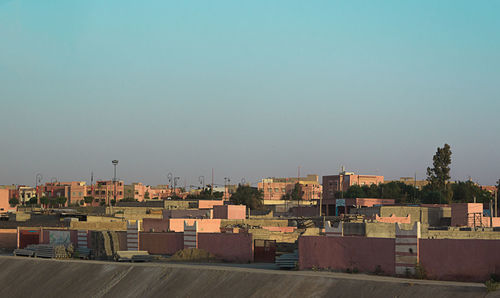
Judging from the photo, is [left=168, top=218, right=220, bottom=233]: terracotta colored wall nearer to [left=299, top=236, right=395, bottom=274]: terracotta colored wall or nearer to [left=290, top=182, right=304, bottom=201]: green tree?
[left=299, top=236, right=395, bottom=274]: terracotta colored wall

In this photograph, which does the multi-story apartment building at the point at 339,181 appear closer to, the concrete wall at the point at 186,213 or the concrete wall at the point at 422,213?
the concrete wall at the point at 422,213

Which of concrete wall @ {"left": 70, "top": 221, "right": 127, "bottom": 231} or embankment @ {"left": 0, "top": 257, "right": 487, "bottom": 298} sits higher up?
concrete wall @ {"left": 70, "top": 221, "right": 127, "bottom": 231}

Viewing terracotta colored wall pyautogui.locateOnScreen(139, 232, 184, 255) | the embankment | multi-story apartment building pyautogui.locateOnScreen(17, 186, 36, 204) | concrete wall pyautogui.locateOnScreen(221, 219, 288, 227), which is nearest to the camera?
the embankment

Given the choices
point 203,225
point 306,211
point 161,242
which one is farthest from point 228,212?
point 306,211

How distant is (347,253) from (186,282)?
785 centimetres

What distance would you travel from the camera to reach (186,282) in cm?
3059

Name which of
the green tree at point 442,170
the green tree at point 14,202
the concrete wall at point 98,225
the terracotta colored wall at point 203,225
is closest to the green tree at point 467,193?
the green tree at point 442,170

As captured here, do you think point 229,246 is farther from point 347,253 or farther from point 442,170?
point 442,170

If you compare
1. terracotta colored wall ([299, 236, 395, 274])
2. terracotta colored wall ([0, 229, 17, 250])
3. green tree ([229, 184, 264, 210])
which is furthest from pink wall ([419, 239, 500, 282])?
green tree ([229, 184, 264, 210])

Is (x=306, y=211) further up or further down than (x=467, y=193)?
further down

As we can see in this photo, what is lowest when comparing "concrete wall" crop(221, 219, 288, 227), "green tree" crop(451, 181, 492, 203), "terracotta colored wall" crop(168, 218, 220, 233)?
"concrete wall" crop(221, 219, 288, 227)

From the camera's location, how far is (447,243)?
26.0m

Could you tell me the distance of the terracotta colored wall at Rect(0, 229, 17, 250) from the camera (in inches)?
2026

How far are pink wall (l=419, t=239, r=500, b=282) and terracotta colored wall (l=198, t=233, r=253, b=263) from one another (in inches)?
478
